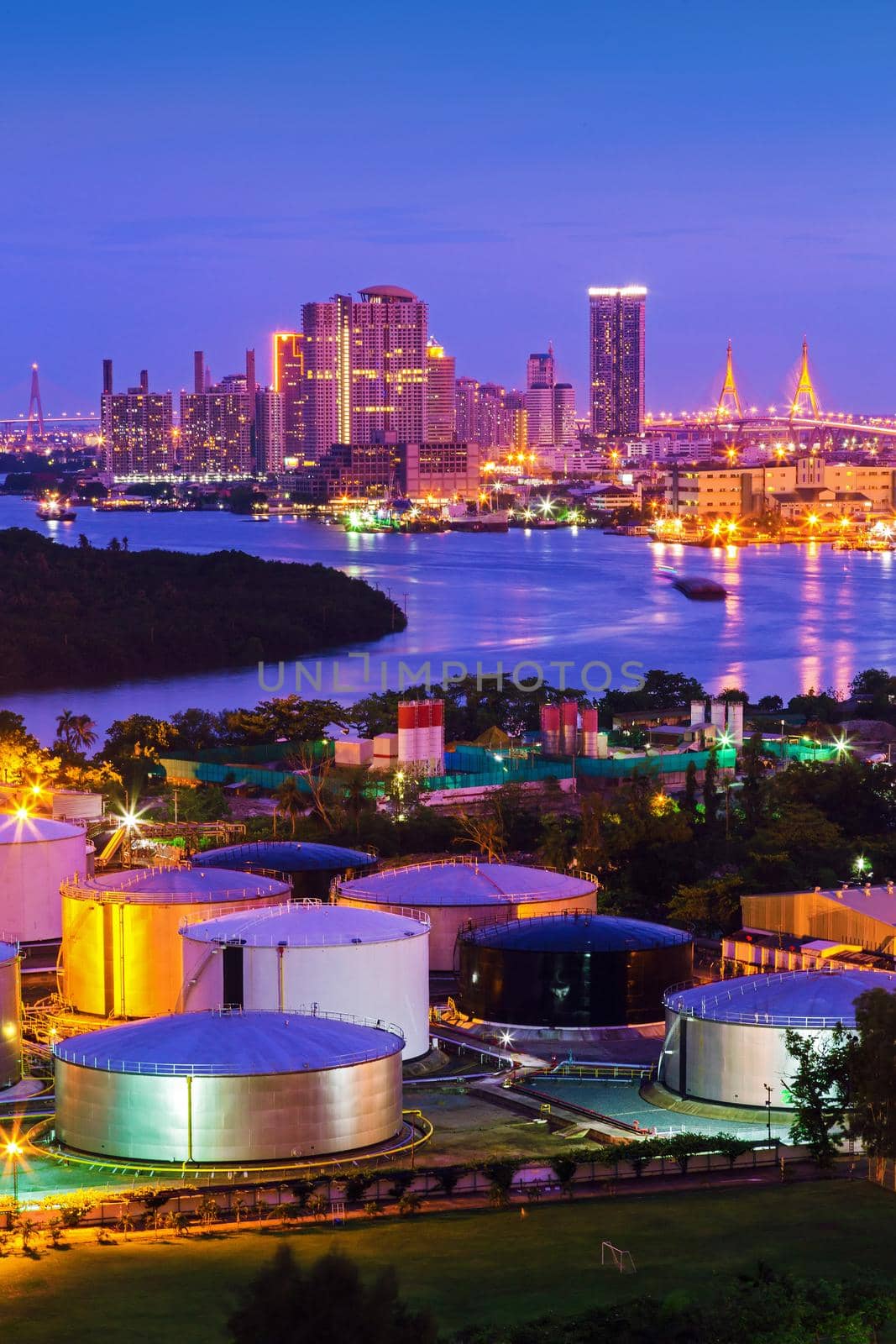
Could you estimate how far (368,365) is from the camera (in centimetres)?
10294

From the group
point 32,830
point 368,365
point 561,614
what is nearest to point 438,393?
point 368,365

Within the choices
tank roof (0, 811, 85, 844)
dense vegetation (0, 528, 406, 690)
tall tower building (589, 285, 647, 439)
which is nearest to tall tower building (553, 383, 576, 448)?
tall tower building (589, 285, 647, 439)

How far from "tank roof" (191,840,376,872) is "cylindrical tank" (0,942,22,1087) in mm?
2567

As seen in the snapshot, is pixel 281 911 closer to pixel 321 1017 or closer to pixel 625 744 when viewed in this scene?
pixel 321 1017

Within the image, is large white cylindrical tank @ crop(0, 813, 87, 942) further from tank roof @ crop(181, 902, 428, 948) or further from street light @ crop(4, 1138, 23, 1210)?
street light @ crop(4, 1138, 23, 1210)

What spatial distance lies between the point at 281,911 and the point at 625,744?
8.67 m

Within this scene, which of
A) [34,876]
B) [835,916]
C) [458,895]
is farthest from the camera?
[34,876]

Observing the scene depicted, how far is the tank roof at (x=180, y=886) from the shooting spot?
988cm

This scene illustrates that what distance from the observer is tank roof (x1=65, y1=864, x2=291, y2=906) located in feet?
32.4

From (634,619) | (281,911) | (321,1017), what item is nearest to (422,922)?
(281,911)

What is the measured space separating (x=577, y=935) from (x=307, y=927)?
144 cm

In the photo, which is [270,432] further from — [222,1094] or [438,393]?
[222,1094]

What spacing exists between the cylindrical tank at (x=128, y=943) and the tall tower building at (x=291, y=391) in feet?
323

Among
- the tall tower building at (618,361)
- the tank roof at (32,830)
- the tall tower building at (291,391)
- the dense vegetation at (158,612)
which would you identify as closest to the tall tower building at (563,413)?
the tall tower building at (618,361)
